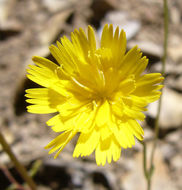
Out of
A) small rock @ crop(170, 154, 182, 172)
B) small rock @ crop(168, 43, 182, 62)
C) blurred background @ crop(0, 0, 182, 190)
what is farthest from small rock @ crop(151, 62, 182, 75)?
small rock @ crop(170, 154, 182, 172)

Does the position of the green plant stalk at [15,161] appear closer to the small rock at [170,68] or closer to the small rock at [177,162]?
the small rock at [177,162]

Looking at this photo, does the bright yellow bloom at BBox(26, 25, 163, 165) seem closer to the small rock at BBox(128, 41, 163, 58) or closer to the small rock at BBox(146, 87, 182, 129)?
the small rock at BBox(146, 87, 182, 129)

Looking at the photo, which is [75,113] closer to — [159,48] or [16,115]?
[16,115]

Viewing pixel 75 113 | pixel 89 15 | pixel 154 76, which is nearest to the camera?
pixel 154 76

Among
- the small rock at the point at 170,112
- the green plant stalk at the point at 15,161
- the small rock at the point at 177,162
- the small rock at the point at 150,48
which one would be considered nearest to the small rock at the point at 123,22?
the small rock at the point at 150,48

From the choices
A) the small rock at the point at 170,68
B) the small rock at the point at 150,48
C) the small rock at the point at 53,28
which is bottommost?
the small rock at the point at 170,68

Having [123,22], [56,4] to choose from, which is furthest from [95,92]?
[56,4]

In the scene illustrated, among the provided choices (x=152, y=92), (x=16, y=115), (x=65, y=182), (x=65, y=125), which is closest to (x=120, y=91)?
(x=152, y=92)
